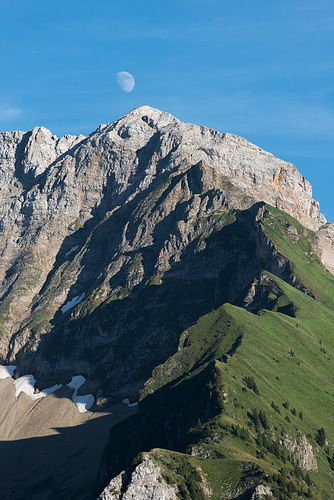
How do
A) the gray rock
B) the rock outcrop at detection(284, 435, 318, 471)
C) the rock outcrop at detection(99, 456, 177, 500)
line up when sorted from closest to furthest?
the gray rock → the rock outcrop at detection(99, 456, 177, 500) → the rock outcrop at detection(284, 435, 318, 471)

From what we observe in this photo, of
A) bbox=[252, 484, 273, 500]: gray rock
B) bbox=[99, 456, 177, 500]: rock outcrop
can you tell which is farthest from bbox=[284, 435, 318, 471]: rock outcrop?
bbox=[99, 456, 177, 500]: rock outcrop

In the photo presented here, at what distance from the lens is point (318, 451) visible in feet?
655

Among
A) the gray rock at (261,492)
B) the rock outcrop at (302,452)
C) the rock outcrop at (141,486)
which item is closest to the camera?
the gray rock at (261,492)

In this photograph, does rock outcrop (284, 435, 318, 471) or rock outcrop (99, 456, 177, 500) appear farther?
rock outcrop (284, 435, 318, 471)

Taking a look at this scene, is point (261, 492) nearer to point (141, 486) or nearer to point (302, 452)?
point (141, 486)

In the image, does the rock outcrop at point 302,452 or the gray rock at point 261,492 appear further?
the rock outcrop at point 302,452

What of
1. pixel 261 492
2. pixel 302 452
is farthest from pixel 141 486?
pixel 302 452

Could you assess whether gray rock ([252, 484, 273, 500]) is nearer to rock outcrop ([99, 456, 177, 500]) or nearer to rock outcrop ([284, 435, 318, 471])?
rock outcrop ([99, 456, 177, 500])

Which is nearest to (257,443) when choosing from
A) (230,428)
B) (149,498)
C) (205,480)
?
(230,428)

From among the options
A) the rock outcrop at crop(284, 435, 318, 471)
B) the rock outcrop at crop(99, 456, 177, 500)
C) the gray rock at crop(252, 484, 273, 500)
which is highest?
the rock outcrop at crop(284, 435, 318, 471)

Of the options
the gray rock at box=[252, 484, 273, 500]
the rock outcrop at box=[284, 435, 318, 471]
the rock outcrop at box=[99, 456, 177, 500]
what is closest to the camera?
the gray rock at box=[252, 484, 273, 500]

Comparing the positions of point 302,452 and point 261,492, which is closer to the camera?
point 261,492

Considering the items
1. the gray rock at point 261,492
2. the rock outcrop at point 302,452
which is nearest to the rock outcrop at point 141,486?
the gray rock at point 261,492

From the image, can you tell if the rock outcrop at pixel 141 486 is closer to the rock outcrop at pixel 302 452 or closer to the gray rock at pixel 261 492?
the gray rock at pixel 261 492
